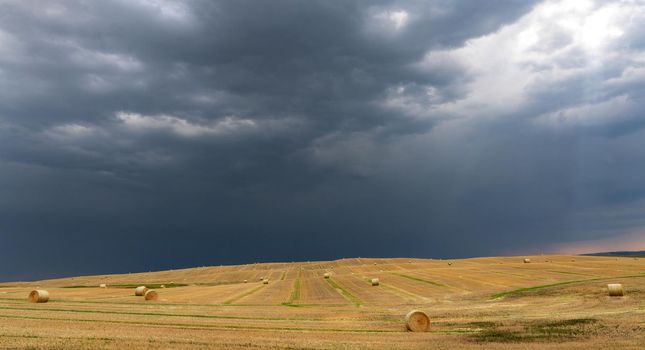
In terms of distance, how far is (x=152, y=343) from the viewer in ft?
56.5

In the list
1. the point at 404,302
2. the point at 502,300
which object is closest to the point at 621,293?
the point at 502,300

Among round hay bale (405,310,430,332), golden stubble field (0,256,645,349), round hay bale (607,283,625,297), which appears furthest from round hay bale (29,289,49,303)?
round hay bale (607,283,625,297)

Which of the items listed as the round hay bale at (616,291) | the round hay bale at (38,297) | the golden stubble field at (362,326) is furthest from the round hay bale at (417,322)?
the round hay bale at (38,297)

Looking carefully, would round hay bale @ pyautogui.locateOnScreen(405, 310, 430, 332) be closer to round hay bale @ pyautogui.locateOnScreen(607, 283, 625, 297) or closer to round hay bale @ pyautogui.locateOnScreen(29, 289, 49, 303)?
round hay bale @ pyautogui.locateOnScreen(607, 283, 625, 297)

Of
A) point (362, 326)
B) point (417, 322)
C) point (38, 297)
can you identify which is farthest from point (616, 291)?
point (38, 297)

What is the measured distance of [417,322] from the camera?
2261cm

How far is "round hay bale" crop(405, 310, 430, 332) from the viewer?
22.5 m

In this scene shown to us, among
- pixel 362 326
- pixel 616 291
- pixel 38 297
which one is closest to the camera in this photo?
pixel 362 326

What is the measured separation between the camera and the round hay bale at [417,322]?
73.9 ft

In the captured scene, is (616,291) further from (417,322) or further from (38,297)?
(38,297)

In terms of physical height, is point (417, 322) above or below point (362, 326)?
above

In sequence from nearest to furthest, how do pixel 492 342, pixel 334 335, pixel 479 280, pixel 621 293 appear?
pixel 492 342
pixel 334 335
pixel 621 293
pixel 479 280

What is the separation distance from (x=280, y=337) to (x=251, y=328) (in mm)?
3635

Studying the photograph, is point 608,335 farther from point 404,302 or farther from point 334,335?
point 404,302
